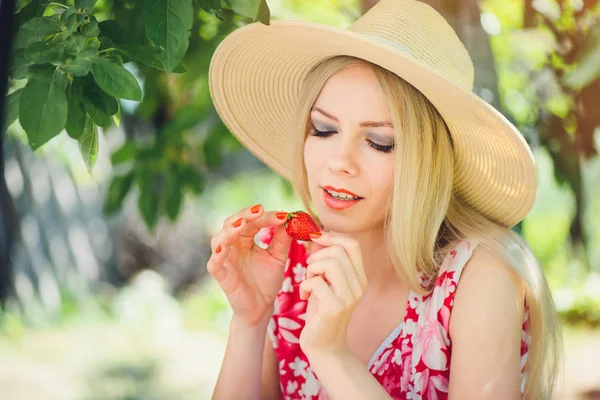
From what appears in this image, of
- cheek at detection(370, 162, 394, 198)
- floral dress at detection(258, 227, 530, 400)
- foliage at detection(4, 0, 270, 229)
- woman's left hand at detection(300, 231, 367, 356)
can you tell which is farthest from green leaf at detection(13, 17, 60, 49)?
floral dress at detection(258, 227, 530, 400)

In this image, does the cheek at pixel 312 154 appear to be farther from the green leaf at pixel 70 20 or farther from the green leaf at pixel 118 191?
the green leaf at pixel 118 191

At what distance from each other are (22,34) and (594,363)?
5.15m

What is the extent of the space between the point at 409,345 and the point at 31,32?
1369 millimetres

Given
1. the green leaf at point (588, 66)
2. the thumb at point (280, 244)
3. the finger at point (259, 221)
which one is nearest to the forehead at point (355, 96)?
the finger at point (259, 221)

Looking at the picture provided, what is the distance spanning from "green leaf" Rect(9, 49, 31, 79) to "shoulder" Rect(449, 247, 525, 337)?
1.26 meters

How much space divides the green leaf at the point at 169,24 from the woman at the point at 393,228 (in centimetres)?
51

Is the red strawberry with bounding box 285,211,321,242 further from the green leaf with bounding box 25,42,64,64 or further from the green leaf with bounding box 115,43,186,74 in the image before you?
the green leaf with bounding box 25,42,64,64

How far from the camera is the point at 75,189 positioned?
24.6 feet

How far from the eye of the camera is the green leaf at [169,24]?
66.3 inches

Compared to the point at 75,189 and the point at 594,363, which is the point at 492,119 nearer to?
the point at 594,363

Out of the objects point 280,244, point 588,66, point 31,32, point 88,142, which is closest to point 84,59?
point 31,32

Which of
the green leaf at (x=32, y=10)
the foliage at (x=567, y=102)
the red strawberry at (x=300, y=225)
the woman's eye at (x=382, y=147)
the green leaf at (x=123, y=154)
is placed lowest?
the red strawberry at (x=300, y=225)

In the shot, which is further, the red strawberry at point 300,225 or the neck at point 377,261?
the neck at point 377,261

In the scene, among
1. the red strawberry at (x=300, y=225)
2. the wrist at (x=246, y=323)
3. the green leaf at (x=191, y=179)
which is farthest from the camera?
the green leaf at (x=191, y=179)
